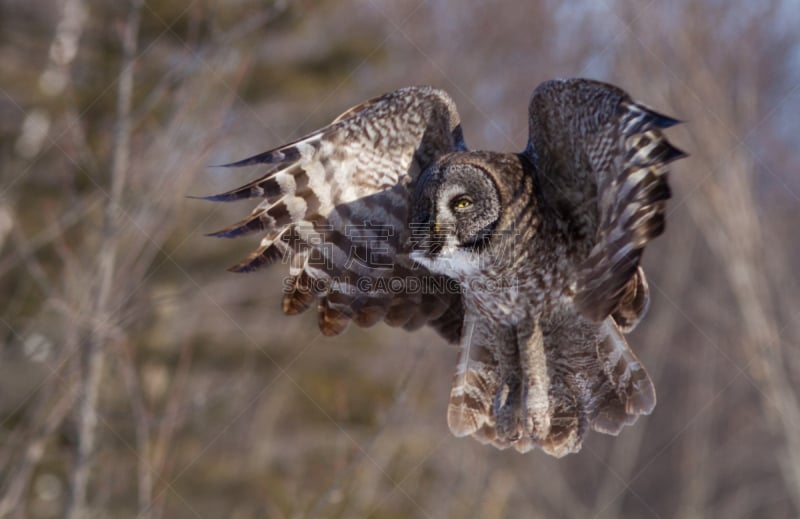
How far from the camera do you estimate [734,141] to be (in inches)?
281

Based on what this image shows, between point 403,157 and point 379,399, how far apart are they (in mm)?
7577

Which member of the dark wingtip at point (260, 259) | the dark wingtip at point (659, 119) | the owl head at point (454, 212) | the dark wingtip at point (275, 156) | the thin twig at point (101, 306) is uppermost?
the dark wingtip at point (659, 119)

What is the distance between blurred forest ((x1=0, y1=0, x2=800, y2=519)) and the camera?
453 cm

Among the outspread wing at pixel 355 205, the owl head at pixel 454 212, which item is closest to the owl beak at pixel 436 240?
the owl head at pixel 454 212

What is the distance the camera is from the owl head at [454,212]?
3432 millimetres

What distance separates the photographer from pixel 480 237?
3.50 metres

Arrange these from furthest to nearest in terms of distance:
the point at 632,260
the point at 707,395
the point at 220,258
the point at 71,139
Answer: the point at 707,395
the point at 220,258
the point at 71,139
the point at 632,260

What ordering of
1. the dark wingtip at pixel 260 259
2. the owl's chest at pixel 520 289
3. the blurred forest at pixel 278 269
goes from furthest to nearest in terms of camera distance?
the blurred forest at pixel 278 269
the owl's chest at pixel 520 289
the dark wingtip at pixel 260 259

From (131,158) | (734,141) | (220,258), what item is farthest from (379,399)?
(131,158)

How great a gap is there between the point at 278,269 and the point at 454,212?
337 inches

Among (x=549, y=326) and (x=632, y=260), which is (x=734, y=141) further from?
(x=632, y=260)

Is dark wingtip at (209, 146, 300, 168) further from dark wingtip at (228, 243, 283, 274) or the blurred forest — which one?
the blurred forest

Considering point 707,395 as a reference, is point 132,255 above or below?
below

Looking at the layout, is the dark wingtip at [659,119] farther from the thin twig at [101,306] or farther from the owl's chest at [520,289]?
the thin twig at [101,306]
